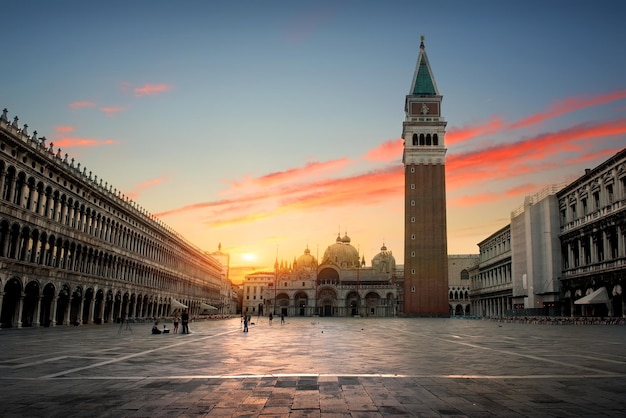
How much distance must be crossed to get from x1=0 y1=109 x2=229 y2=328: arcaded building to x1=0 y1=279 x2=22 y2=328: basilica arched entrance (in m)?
0.06

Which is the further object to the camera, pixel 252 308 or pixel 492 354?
pixel 252 308

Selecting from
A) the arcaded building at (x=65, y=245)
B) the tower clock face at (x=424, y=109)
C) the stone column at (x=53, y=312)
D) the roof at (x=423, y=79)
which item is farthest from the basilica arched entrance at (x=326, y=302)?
the stone column at (x=53, y=312)

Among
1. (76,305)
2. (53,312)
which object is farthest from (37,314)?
(76,305)

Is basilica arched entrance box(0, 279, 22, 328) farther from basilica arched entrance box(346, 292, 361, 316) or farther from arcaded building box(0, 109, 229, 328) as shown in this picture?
basilica arched entrance box(346, 292, 361, 316)

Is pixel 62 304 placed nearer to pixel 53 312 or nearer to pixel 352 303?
pixel 53 312

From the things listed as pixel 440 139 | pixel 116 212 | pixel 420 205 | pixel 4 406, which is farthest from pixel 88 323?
pixel 440 139

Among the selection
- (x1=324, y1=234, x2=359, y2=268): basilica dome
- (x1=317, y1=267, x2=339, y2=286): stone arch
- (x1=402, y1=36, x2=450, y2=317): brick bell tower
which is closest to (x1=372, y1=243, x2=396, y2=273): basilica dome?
(x1=324, y1=234, x2=359, y2=268): basilica dome

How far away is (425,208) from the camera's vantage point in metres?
88.8

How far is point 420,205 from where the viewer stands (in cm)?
8906

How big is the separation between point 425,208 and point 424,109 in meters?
19.2

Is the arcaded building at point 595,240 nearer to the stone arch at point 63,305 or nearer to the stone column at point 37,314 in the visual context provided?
the stone arch at point 63,305

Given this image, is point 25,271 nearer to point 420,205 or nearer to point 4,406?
point 4,406

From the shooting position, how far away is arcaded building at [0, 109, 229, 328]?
107 ft

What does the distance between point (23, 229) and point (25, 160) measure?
15.1ft
